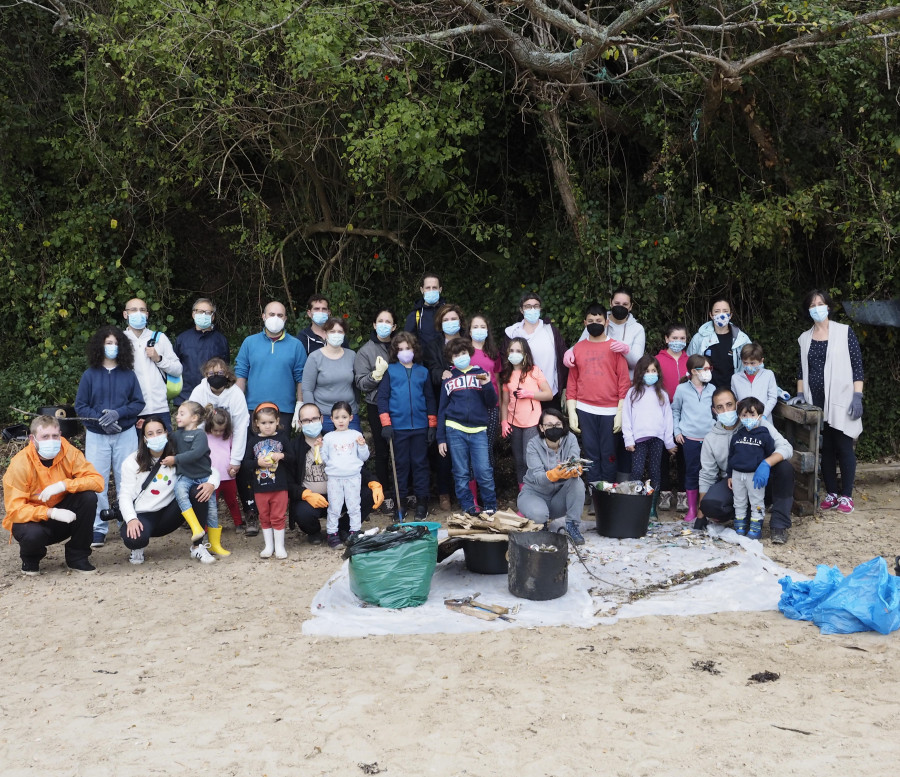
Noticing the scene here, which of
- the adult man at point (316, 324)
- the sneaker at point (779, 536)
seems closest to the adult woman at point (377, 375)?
the adult man at point (316, 324)

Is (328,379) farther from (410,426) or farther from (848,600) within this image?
(848,600)

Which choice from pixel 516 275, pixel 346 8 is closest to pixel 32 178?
pixel 346 8

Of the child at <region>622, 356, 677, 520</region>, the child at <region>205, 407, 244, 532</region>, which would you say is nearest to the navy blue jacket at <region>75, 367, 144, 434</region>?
the child at <region>205, 407, 244, 532</region>

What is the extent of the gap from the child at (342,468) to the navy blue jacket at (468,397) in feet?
2.58

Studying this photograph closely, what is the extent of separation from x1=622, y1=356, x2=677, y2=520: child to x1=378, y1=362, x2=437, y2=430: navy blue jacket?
1576mm

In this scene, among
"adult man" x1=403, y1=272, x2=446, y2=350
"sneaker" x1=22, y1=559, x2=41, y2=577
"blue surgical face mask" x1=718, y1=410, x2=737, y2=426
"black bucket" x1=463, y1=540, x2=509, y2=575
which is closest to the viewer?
"black bucket" x1=463, y1=540, x2=509, y2=575

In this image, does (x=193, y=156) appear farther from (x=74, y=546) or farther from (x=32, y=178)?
(x=74, y=546)

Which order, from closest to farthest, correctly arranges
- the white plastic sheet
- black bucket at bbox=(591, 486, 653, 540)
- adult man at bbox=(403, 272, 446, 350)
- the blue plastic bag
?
the blue plastic bag
the white plastic sheet
black bucket at bbox=(591, 486, 653, 540)
adult man at bbox=(403, 272, 446, 350)

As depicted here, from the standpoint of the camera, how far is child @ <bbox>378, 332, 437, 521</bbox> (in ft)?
23.9

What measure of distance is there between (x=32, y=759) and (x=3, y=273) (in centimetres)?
782

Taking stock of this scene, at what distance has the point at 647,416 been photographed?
7.21m

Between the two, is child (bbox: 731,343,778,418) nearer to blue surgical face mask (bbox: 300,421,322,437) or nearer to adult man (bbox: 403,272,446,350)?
adult man (bbox: 403,272,446,350)

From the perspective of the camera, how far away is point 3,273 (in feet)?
34.1

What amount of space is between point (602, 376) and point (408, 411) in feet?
5.11
